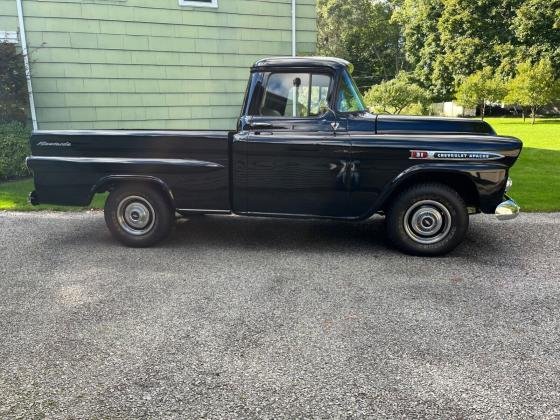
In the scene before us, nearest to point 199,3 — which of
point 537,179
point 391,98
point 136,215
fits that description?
point 136,215

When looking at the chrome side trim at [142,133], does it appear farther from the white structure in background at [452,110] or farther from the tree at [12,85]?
the white structure in background at [452,110]

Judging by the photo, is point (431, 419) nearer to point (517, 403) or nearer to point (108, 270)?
point (517, 403)

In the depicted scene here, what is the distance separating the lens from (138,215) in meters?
5.40

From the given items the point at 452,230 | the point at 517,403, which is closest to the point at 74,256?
the point at 452,230

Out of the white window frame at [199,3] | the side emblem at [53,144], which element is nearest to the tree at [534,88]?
the white window frame at [199,3]

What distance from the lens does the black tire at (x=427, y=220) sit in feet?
16.0

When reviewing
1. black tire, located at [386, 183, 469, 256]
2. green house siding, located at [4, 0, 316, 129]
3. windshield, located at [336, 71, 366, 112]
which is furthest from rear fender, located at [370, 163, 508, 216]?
green house siding, located at [4, 0, 316, 129]

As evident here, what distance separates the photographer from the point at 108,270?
186 inches

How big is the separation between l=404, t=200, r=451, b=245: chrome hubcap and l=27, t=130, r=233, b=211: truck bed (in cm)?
201

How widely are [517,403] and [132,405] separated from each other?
84.5 inches

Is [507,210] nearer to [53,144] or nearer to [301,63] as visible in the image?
[301,63]

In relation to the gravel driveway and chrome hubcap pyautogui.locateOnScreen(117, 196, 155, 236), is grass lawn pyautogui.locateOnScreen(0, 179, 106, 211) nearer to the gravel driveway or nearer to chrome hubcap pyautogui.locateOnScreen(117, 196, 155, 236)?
the gravel driveway

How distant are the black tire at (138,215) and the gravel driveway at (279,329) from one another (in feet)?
0.65

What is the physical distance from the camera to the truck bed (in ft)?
16.8
